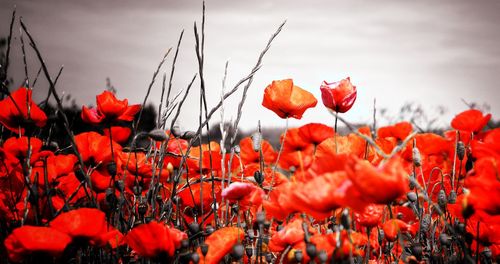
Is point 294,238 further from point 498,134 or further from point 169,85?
point 169,85

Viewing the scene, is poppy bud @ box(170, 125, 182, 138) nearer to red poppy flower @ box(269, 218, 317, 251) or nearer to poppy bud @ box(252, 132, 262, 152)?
poppy bud @ box(252, 132, 262, 152)

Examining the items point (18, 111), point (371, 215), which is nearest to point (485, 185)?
point (371, 215)

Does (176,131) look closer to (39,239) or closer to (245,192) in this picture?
(245,192)

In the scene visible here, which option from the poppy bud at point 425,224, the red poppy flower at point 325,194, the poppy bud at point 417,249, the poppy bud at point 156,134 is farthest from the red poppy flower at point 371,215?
the poppy bud at point 156,134

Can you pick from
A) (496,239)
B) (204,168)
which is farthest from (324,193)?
(204,168)

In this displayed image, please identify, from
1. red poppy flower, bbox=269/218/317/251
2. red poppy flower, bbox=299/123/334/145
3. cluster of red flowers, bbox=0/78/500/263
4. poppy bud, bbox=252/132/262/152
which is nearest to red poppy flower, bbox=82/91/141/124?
cluster of red flowers, bbox=0/78/500/263

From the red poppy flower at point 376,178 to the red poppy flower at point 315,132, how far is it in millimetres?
879

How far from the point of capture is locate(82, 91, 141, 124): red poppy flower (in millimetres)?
1609

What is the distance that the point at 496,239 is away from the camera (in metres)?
1.41

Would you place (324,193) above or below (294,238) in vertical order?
above

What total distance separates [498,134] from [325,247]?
45cm

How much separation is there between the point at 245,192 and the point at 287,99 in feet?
2.04

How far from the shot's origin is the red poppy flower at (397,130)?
6.72ft

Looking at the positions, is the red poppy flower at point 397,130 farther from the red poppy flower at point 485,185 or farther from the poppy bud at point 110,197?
the poppy bud at point 110,197
